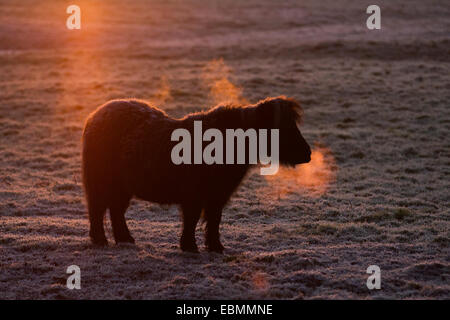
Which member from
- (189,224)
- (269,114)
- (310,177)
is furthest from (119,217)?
(310,177)

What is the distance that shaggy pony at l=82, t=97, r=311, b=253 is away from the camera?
23.7 ft

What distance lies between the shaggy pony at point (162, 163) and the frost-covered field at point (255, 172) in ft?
2.03

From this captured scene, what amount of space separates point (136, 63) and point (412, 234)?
20.9m

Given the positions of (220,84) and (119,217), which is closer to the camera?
(119,217)

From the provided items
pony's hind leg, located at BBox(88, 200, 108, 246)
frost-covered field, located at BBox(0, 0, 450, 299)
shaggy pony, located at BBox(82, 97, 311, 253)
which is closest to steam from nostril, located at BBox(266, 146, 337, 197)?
frost-covered field, located at BBox(0, 0, 450, 299)

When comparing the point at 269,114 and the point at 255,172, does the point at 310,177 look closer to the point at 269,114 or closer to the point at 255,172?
the point at 255,172

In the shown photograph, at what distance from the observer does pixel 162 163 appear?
727cm

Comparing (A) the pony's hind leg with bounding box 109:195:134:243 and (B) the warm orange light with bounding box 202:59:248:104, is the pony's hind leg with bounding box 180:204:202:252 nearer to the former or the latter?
(A) the pony's hind leg with bounding box 109:195:134:243

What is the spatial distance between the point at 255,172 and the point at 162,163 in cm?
668

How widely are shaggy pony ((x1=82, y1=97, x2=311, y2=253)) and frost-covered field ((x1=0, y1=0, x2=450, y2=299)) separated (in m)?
0.62

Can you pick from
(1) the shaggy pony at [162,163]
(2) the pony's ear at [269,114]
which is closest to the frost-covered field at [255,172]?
(1) the shaggy pony at [162,163]

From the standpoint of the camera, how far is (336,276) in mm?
6629

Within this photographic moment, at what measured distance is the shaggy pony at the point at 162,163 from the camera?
7234 mm
